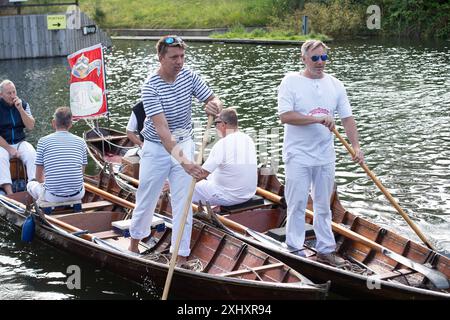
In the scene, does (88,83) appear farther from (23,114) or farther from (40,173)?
(40,173)

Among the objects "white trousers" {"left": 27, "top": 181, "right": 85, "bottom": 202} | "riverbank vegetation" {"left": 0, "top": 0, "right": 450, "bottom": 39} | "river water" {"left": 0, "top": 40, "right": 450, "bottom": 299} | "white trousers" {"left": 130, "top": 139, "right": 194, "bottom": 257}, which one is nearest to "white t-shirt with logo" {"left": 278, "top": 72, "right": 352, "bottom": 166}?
"white trousers" {"left": 130, "top": 139, "right": 194, "bottom": 257}

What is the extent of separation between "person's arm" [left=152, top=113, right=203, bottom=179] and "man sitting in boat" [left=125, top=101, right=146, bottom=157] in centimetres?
240

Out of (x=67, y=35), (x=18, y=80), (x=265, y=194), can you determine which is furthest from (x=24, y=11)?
(x=265, y=194)

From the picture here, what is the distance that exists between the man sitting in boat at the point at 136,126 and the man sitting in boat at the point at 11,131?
1.49 metres

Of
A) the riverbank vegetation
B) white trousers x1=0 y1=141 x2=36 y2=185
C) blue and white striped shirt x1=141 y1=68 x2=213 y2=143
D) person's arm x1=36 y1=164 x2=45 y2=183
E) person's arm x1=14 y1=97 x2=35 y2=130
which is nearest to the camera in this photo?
blue and white striped shirt x1=141 y1=68 x2=213 y2=143

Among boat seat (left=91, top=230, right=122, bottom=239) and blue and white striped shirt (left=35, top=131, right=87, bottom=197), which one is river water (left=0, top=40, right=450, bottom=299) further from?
blue and white striped shirt (left=35, top=131, right=87, bottom=197)

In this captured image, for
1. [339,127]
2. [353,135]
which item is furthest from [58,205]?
[339,127]

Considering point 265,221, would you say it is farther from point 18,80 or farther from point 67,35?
point 67,35

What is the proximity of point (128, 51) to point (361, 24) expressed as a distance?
40.3 feet

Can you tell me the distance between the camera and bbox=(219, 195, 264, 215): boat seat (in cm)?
983

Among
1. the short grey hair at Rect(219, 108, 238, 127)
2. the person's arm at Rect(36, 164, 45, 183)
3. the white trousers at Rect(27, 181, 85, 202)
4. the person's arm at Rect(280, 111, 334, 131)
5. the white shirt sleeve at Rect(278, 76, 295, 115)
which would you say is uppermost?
the white shirt sleeve at Rect(278, 76, 295, 115)

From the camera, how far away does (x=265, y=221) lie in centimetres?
990

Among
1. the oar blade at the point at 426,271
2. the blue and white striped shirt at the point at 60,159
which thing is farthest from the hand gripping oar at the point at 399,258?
the blue and white striped shirt at the point at 60,159

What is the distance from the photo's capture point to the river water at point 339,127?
9.82 metres
